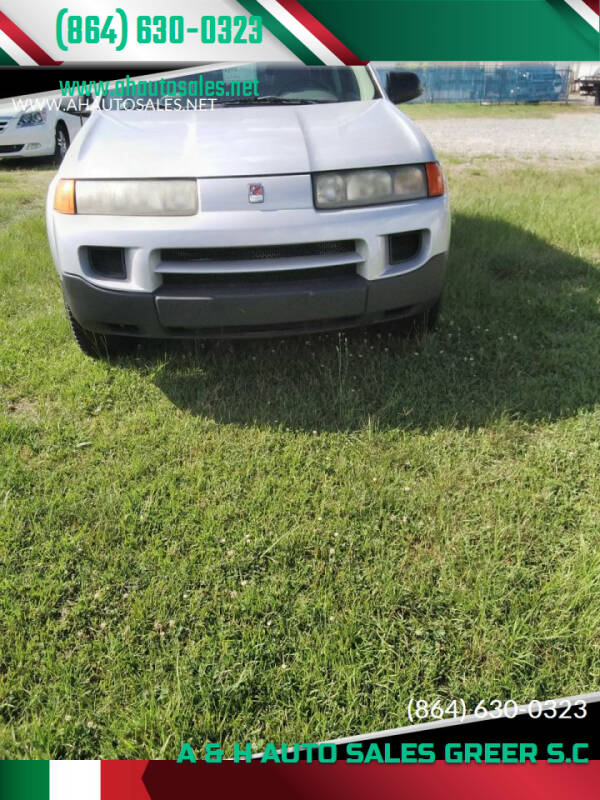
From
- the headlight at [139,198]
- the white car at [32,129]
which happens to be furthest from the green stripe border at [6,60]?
the white car at [32,129]

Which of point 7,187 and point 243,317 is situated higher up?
point 243,317

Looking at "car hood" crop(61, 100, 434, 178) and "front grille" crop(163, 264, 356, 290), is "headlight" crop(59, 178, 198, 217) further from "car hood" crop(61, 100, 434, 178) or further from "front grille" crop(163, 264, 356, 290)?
"front grille" crop(163, 264, 356, 290)

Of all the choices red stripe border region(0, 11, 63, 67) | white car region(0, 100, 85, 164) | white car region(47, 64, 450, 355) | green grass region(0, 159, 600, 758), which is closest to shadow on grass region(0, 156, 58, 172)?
white car region(0, 100, 85, 164)

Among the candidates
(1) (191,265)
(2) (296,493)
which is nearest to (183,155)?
(1) (191,265)

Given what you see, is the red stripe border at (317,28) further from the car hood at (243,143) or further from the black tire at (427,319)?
the black tire at (427,319)

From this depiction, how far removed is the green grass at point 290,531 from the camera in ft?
5.51

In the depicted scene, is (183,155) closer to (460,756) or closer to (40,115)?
(460,756)

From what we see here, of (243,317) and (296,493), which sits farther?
(243,317)

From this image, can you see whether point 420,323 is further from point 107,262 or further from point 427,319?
point 107,262

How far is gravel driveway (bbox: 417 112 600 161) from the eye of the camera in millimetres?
10852

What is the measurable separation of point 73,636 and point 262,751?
25.8 inches

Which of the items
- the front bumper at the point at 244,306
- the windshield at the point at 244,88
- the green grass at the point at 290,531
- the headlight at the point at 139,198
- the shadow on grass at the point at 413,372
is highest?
the windshield at the point at 244,88

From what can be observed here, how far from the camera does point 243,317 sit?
2598 millimetres

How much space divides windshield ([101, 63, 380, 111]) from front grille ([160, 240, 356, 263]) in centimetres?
116
